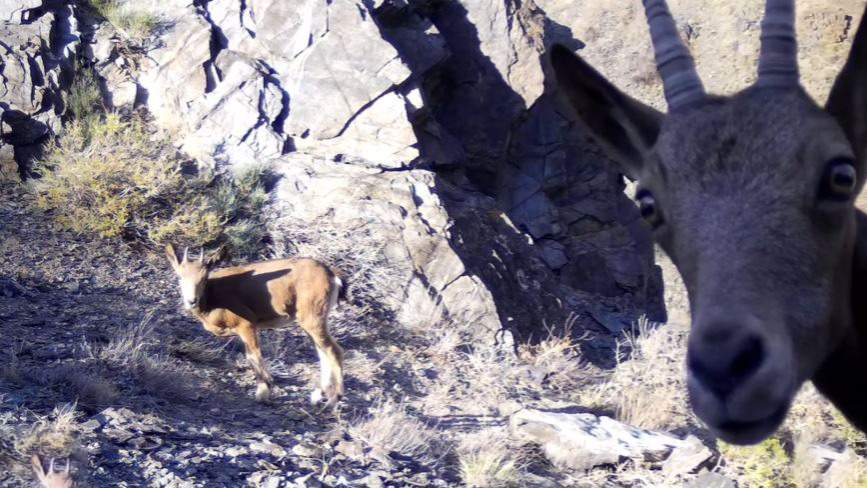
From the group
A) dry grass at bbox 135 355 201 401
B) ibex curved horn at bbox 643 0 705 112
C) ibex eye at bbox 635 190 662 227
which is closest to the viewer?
ibex eye at bbox 635 190 662 227

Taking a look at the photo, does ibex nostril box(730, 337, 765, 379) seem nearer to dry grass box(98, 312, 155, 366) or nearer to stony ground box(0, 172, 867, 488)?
stony ground box(0, 172, 867, 488)

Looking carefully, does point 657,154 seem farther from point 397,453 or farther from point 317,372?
point 317,372

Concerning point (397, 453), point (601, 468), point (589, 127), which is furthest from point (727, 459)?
point (589, 127)

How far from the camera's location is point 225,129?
13.0m

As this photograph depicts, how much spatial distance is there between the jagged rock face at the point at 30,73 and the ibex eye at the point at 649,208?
10587 millimetres

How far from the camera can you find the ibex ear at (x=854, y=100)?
357cm

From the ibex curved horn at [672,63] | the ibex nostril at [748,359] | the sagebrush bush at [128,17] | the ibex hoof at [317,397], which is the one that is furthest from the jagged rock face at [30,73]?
the ibex nostril at [748,359]

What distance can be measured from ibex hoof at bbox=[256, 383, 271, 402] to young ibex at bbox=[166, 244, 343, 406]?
64cm

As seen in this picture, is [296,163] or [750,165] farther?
[296,163]

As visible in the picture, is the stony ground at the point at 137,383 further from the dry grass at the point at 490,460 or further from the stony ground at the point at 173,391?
the dry grass at the point at 490,460

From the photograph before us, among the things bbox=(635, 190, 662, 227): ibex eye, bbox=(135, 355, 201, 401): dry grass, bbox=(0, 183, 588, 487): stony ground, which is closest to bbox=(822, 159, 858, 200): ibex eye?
bbox=(635, 190, 662, 227): ibex eye

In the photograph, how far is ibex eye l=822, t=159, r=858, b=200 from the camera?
3250 millimetres

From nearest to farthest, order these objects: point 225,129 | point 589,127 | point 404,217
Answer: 1. point 589,127
2. point 404,217
3. point 225,129

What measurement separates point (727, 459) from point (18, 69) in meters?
11.0
